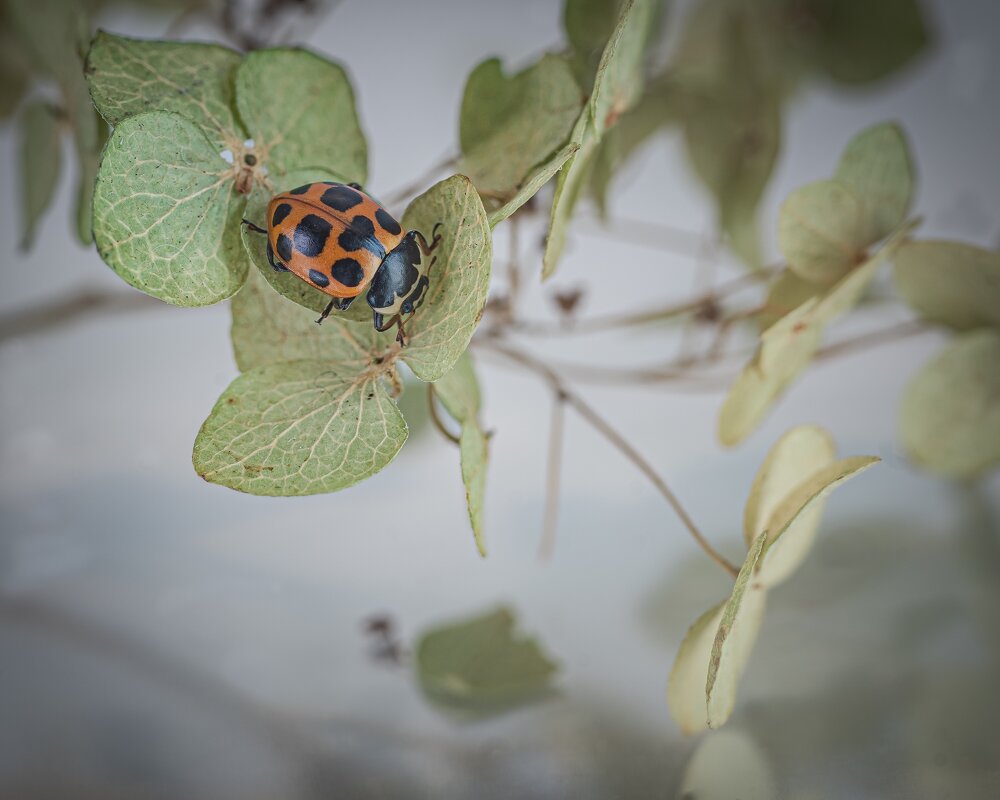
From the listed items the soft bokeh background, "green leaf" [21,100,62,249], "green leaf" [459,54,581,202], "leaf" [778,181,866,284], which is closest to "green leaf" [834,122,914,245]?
"leaf" [778,181,866,284]

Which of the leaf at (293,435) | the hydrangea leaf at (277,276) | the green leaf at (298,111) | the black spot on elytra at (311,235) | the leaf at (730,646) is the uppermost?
the green leaf at (298,111)

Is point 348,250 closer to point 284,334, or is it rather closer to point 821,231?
point 284,334

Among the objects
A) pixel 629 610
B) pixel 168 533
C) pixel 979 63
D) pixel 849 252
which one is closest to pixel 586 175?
pixel 849 252

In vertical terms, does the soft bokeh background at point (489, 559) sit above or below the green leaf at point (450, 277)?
below

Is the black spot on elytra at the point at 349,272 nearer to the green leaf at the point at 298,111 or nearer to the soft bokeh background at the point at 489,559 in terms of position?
the green leaf at the point at 298,111

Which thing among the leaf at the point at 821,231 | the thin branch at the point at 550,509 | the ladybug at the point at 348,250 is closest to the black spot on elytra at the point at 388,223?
the ladybug at the point at 348,250

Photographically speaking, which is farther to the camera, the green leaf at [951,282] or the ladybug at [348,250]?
the green leaf at [951,282]
